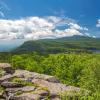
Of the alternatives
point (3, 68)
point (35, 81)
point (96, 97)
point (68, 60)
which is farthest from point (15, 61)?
point (96, 97)

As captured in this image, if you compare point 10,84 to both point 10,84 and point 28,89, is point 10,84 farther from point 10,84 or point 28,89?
point 28,89

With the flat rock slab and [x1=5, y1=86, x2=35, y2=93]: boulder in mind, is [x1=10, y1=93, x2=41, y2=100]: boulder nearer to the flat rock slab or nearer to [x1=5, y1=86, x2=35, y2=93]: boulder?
[x1=5, y1=86, x2=35, y2=93]: boulder

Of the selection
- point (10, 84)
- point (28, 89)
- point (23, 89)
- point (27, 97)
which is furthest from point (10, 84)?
point (27, 97)

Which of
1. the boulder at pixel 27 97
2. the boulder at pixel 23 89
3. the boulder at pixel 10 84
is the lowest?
the boulder at pixel 27 97

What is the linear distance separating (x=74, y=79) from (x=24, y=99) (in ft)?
200

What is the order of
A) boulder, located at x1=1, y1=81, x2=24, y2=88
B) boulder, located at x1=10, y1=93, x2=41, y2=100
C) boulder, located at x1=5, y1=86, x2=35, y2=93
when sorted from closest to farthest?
boulder, located at x1=10, y1=93, x2=41, y2=100 → boulder, located at x1=5, y1=86, x2=35, y2=93 → boulder, located at x1=1, y1=81, x2=24, y2=88

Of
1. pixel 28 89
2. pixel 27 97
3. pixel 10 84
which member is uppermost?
pixel 10 84

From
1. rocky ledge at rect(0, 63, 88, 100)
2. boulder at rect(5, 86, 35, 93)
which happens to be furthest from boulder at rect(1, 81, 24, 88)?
boulder at rect(5, 86, 35, 93)

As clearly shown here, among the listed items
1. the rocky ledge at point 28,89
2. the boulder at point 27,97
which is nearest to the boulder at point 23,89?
the rocky ledge at point 28,89

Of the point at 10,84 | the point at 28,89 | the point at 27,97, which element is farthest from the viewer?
the point at 10,84

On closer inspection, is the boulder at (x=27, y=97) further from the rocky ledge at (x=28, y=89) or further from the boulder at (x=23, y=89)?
the boulder at (x=23, y=89)

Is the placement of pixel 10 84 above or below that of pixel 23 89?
above

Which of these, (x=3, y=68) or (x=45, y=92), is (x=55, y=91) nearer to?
(x=45, y=92)

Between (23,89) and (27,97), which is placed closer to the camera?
(27,97)
